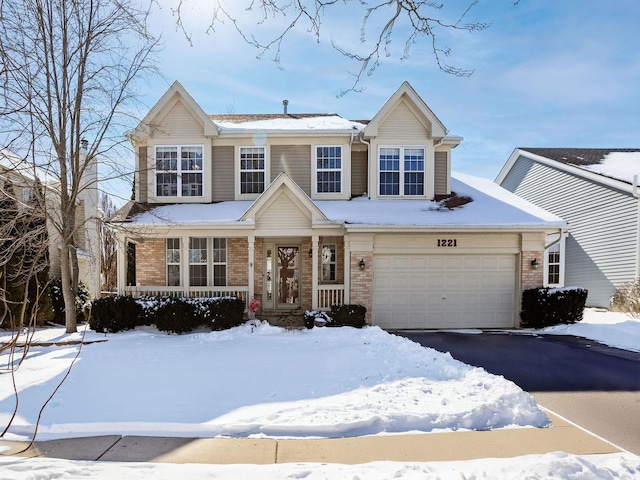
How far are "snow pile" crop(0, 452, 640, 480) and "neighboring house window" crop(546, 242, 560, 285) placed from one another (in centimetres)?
1596

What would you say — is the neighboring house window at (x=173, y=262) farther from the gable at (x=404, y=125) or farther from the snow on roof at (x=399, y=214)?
the gable at (x=404, y=125)

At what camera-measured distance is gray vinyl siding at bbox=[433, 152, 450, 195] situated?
13797 mm

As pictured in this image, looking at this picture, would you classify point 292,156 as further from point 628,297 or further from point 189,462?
point 628,297

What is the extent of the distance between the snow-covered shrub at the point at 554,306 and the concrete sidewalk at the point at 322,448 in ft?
26.4

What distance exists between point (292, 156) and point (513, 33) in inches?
363

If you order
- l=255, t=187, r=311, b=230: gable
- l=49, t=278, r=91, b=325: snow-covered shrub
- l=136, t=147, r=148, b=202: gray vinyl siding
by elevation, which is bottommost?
l=49, t=278, r=91, b=325: snow-covered shrub

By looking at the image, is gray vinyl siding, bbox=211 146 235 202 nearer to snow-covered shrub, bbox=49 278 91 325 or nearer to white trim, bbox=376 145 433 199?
white trim, bbox=376 145 433 199

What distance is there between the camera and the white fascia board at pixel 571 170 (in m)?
14.7

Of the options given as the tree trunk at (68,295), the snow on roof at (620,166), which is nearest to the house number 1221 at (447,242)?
the snow on roof at (620,166)

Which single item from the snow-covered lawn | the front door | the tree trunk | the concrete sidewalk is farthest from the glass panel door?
the concrete sidewalk

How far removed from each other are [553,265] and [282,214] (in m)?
13.6

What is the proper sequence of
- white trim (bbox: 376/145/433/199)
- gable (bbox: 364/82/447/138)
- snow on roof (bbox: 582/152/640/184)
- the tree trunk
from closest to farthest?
1. the tree trunk
2. gable (bbox: 364/82/447/138)
3. white trim (bbox: 376/145/433/199)
4. snow on roof (bbox: 582/152/640/184)

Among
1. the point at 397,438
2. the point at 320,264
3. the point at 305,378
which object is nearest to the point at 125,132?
the point at 320,264

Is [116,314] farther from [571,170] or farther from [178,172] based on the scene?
[571,170]
